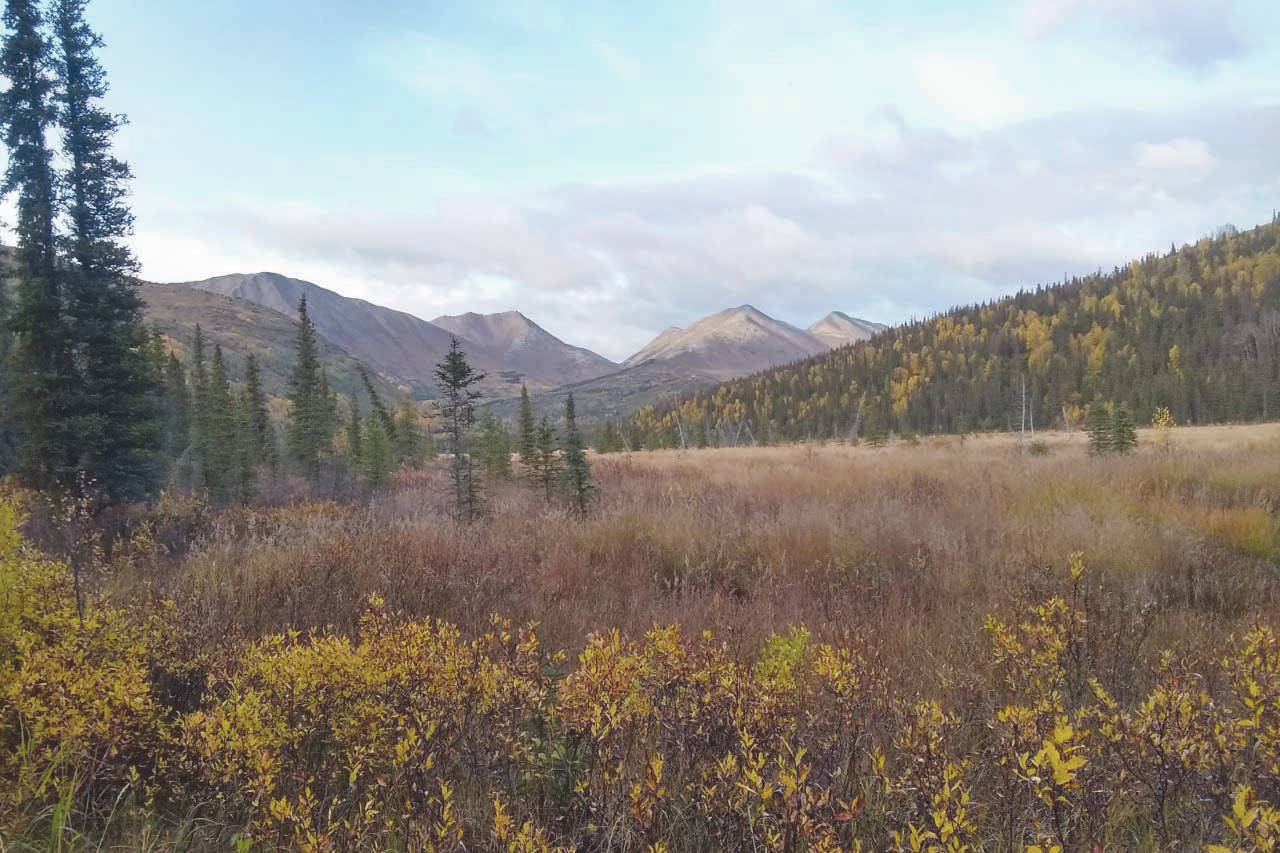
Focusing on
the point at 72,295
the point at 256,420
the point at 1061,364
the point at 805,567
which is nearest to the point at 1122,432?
the point at 805,567

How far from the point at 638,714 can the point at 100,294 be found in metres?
17.8

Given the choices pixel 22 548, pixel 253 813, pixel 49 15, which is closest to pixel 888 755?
pixel 253 813

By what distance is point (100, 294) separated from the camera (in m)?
14.1

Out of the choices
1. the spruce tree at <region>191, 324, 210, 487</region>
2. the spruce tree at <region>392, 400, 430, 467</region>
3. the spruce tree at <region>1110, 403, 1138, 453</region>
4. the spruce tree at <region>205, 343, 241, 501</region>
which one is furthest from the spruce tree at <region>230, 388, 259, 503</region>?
the spruce tree at <region>1110, 403, 1138, 453</region>

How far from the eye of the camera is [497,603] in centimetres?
423

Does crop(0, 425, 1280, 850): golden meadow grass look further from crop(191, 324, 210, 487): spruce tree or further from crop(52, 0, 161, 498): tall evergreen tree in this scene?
crop(191, 324, 210, 487): spruce tree

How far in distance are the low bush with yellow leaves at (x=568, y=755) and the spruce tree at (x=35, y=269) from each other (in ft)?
49.8

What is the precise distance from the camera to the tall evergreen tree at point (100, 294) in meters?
13.8

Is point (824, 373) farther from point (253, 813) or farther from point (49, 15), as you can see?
point (253, 813)

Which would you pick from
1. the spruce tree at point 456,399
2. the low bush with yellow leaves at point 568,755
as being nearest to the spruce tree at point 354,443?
the spruce tree at point 456,399

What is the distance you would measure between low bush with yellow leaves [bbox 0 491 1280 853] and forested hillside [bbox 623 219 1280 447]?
6134cm

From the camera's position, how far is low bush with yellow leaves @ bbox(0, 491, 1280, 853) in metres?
1.62

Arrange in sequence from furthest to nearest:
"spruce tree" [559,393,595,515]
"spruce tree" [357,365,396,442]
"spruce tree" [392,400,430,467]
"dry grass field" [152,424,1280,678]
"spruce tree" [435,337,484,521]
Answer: "spruce tree" [392,400,430,467], "spruce tree" [357,365,396,442], "spruce tree" [559,393,595,515], "spruce tree" [435,337,484,521], "dry grass field" [152,424,1280,678]

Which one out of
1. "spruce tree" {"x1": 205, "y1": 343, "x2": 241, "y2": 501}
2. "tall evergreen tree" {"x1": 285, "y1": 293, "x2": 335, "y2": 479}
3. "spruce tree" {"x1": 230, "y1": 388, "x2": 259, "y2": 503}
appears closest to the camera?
"spruce tree" {"x1": 230, "y1": 388, "x2": 259, "y2": 503}
